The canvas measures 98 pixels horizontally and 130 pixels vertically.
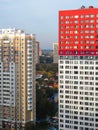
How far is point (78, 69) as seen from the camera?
47.5 feet

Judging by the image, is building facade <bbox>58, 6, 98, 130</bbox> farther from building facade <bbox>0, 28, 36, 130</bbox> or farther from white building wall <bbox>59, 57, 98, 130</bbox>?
building facade <bbox>0, 28, 36, 130</bbox>

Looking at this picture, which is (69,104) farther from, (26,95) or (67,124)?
(26,95)

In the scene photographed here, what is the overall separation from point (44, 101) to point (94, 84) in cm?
742

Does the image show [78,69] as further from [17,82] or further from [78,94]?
[17,82]

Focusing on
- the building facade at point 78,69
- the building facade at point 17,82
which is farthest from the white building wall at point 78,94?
the building facade at point 17,82

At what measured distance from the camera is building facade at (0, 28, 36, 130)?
698 inches

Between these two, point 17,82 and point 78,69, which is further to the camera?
point 17,82

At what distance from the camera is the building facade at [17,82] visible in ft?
58.1

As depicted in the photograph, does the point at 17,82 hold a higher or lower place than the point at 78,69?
lower

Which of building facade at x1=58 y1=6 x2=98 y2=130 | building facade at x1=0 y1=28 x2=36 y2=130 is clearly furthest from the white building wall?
building facade at x1=0 y1=28 x2=36 y2=130

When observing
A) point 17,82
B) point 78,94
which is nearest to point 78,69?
point 78,94

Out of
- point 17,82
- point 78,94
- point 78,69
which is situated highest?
point 78,69

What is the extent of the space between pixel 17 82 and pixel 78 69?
4616 millimetres

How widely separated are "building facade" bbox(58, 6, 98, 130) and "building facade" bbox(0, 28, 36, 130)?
3342 millimetres
